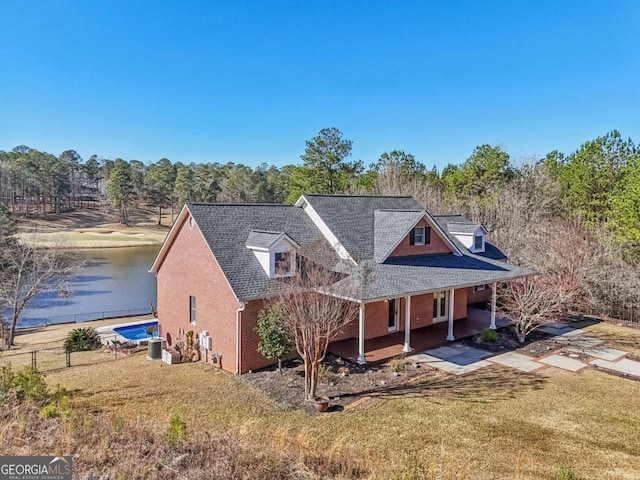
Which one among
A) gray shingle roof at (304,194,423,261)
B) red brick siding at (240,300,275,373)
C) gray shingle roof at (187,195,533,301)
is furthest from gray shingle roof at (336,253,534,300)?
red brick siding at (240,300,275,373)

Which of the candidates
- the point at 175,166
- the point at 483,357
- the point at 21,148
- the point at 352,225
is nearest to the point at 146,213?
the point at 175,166

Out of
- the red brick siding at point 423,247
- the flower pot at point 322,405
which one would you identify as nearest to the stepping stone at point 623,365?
the red brick siding at point 423,247

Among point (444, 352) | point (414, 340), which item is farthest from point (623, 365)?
point (414, 340)

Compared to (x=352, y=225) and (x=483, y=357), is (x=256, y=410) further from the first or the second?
(x=352, y=225)

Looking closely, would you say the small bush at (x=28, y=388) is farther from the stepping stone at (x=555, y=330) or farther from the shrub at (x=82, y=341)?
the stepping stone at (x=555, y=330)

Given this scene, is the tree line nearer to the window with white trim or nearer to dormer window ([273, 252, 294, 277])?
the window with white trim
